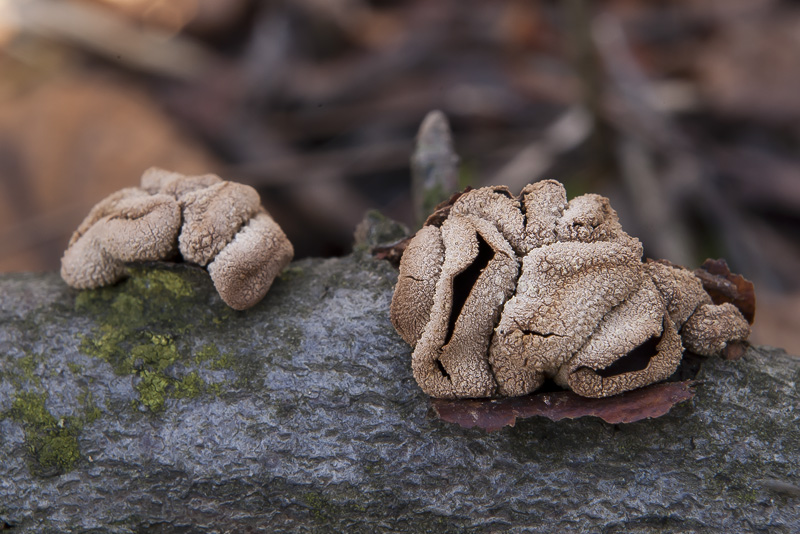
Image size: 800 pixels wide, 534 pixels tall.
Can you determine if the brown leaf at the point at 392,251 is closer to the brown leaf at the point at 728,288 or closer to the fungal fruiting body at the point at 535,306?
the fungal fruiting body at the point at 535,306

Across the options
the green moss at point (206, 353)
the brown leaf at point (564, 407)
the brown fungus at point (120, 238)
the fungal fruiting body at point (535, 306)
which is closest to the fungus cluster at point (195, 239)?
the brown fungus at point (120, 238)

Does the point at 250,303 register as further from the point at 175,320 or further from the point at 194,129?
the point at 194,129

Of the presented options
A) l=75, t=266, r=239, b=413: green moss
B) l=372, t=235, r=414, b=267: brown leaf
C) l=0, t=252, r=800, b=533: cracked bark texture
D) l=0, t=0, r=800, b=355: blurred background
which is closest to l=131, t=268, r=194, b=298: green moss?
l=75, t=266, r=239, b=413: green moss

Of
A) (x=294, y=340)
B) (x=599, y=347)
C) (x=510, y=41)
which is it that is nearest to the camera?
(x=599, y=347)

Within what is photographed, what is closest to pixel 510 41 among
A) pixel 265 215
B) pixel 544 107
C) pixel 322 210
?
pixel 544 107

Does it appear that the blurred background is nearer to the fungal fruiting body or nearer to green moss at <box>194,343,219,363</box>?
the fungal fruiting body

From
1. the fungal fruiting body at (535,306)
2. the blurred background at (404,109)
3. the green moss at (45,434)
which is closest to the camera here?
the fungal fruiting body at (535,306)

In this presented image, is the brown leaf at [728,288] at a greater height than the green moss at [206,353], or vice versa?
the brown leaf at [728,288]
